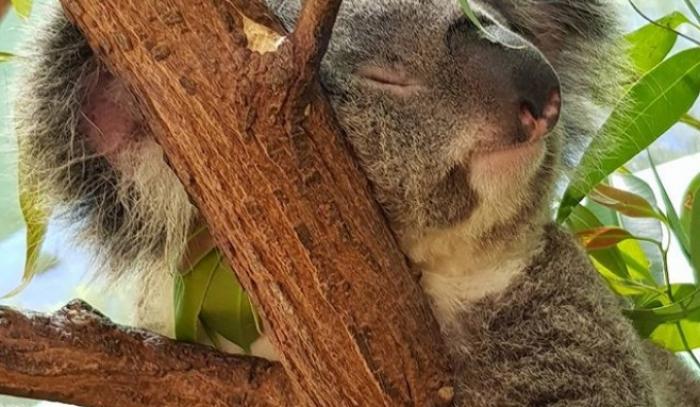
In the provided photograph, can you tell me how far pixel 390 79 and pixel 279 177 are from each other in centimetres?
21

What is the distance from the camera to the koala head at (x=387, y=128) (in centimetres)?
112

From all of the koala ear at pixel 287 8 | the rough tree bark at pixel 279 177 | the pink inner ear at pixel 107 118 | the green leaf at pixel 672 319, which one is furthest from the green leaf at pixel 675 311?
the pink inner ear at pixel 107 118

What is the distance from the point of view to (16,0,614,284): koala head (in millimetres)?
1125

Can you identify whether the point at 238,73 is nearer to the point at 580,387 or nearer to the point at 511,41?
the point at 511,41

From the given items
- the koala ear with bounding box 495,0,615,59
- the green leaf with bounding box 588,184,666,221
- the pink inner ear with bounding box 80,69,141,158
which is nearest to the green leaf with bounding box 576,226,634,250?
the green leaf with bounding box 588,184,666,221

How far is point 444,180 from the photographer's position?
3.83 feet

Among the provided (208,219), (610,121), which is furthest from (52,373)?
(610,121)

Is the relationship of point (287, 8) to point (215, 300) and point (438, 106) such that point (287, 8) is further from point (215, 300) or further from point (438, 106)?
point (215, 300)

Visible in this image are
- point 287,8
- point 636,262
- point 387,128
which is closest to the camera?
point 387,128

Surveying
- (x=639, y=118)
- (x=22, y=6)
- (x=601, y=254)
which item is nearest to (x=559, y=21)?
(x=639, y=118)

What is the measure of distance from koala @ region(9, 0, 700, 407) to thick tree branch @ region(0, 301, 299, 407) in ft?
0.44

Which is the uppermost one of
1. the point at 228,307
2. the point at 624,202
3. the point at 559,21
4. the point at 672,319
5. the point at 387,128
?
the point at 387,128

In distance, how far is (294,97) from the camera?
1.02 m

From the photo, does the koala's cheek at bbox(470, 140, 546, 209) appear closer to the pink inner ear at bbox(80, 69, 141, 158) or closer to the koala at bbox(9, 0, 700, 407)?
the koala at bbox(9, 0, 700, 407)
